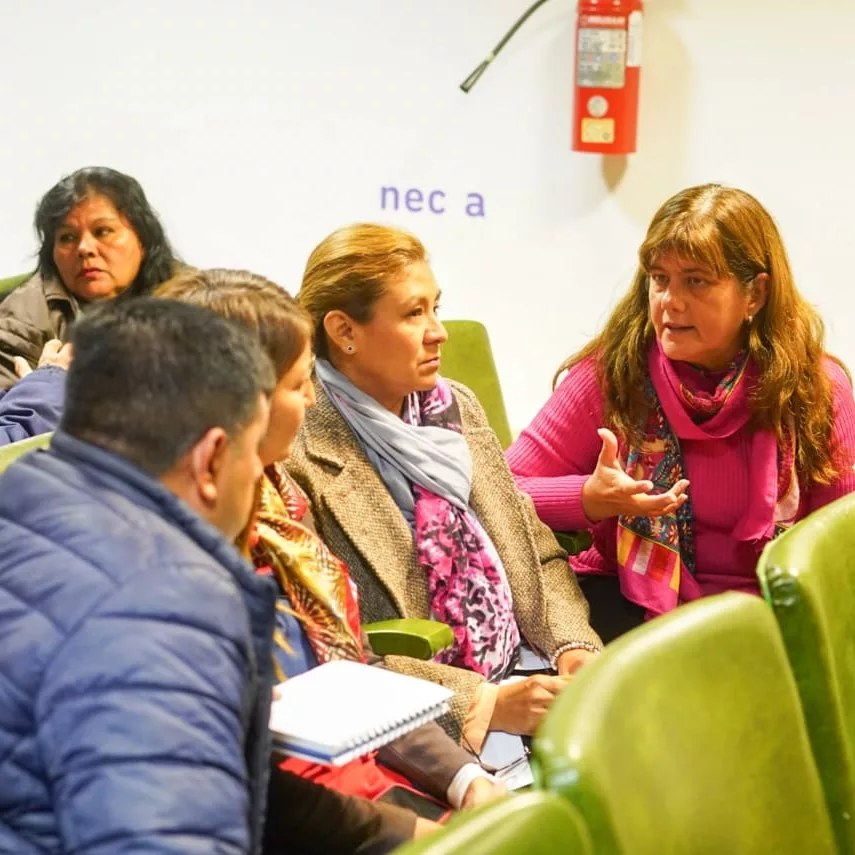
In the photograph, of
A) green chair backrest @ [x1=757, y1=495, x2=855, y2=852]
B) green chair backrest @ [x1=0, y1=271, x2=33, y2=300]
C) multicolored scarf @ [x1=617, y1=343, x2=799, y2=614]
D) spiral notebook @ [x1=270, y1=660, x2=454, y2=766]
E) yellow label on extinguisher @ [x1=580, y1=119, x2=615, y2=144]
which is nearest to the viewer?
spiral notebook @ [x1=270, y1=660, x2=454, y2=766]

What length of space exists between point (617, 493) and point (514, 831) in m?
1.60

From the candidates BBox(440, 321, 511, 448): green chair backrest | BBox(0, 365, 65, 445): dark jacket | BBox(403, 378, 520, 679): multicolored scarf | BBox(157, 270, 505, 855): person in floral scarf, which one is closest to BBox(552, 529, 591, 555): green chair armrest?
BBox(403, 378, 520, 679): multicolored scarf

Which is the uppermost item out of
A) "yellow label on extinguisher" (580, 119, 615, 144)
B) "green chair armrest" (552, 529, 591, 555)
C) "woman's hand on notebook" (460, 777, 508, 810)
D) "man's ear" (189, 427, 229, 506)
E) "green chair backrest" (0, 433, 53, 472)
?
"yellow label on extinguisher" (580, 119, 615, 144)

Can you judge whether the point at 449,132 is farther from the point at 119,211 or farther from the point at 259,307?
the point at 259,307

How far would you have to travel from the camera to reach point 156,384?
3.94 feet

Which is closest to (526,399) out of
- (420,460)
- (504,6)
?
(504,6)

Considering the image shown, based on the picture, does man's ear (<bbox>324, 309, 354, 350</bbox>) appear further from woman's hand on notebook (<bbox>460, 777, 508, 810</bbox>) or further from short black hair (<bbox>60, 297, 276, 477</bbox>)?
short black hair (<bbox>60, 297, 276, 477</bbox>)

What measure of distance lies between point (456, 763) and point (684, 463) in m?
1.00

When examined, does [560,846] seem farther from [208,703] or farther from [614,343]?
[614,343]

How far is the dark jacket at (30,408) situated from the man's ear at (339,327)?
0.53m

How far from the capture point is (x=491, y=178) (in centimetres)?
403

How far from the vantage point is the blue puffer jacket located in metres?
1.05

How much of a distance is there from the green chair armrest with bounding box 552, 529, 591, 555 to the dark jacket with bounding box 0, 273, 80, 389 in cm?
122

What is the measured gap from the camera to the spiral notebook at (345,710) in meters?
1.38
